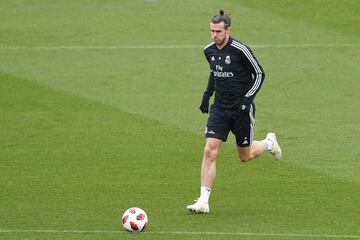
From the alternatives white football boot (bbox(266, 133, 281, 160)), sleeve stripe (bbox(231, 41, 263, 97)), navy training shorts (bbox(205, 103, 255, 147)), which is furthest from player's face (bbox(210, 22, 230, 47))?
white football boot (bbox(266, 133, 281, 160))

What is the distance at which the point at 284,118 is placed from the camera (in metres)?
20.0

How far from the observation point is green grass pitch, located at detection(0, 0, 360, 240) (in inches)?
552

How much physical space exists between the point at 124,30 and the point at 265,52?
11.6ft

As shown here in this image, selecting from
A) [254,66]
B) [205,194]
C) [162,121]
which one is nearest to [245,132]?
Result: [254,66]

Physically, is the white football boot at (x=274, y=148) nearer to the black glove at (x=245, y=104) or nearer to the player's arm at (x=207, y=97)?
the player's arm at (x=207, y=97)

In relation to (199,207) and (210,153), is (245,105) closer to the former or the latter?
(210,153)

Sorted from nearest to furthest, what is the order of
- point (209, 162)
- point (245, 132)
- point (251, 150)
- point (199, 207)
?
point (199, 207) → point (209, 162) → point (245, 132) → point (251, 150)

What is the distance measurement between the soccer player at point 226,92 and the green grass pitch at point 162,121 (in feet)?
2.27

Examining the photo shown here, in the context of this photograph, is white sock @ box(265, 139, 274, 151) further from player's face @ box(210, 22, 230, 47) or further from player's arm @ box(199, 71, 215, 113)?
player's face @ box(210, 22, 230, 47)

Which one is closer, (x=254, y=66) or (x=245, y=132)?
(x=254, y=66)

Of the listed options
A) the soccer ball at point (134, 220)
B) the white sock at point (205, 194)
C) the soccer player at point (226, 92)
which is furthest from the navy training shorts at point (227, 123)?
the soccer ball at point (134, 220)

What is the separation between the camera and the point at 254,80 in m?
14.4

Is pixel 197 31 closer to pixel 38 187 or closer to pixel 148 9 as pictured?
pixel 148 9

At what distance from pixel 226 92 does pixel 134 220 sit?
2299 mm
